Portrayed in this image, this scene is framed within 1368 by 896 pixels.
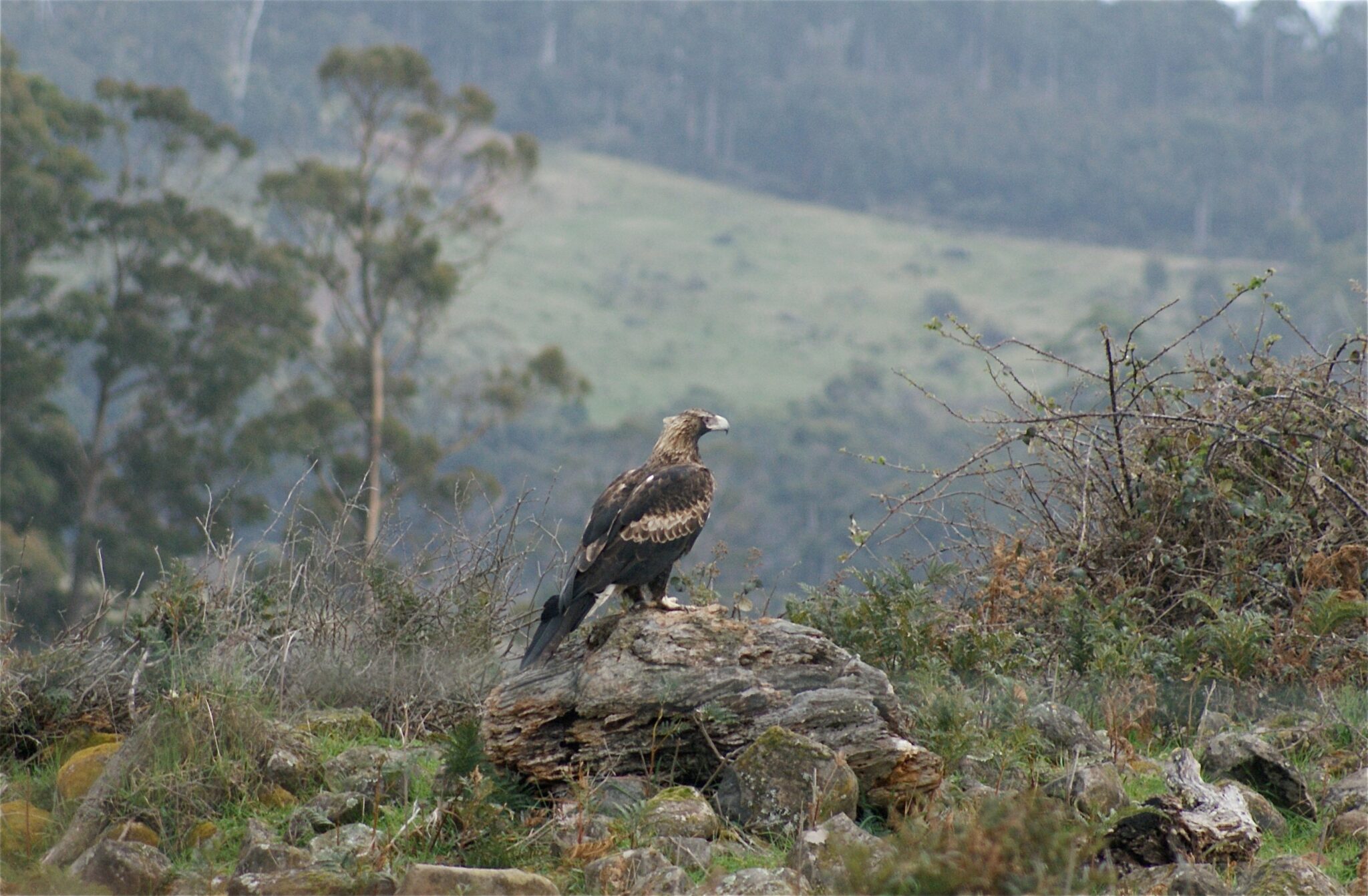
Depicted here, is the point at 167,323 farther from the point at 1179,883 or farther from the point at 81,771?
the point at 1179,883

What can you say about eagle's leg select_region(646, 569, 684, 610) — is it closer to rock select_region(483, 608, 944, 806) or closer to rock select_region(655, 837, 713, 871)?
rock select_region(483, 608, 944, 806)

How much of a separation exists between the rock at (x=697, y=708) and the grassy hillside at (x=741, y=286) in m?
61.8

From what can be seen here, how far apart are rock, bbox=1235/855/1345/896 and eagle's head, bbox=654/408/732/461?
3.05 metres

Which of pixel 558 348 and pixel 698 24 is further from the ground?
pixel 698 24

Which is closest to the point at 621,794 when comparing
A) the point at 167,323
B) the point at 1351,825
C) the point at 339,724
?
the point at 339,724

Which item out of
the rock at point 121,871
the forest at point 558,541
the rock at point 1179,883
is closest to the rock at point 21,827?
the forest at point 558,541

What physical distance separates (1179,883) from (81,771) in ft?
13.4

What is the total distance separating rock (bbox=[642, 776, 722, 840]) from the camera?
507 centimetres

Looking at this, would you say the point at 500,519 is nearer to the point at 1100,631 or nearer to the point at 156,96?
→ the point at 1100,631

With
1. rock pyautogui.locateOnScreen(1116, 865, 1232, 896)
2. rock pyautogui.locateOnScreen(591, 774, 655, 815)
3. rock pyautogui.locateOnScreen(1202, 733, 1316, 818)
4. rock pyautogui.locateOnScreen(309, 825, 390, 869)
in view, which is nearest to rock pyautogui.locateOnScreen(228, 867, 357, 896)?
rock pyautogui.locateOnScreen(309, 825, 390, 869)

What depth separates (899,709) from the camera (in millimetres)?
5625

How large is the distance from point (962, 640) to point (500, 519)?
7.92 feet

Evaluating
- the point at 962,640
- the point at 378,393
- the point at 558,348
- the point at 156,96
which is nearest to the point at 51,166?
the point at 156,96

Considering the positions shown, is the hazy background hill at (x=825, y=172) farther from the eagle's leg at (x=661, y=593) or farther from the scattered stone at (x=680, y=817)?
the scattered stone at (x=680, y=817)
